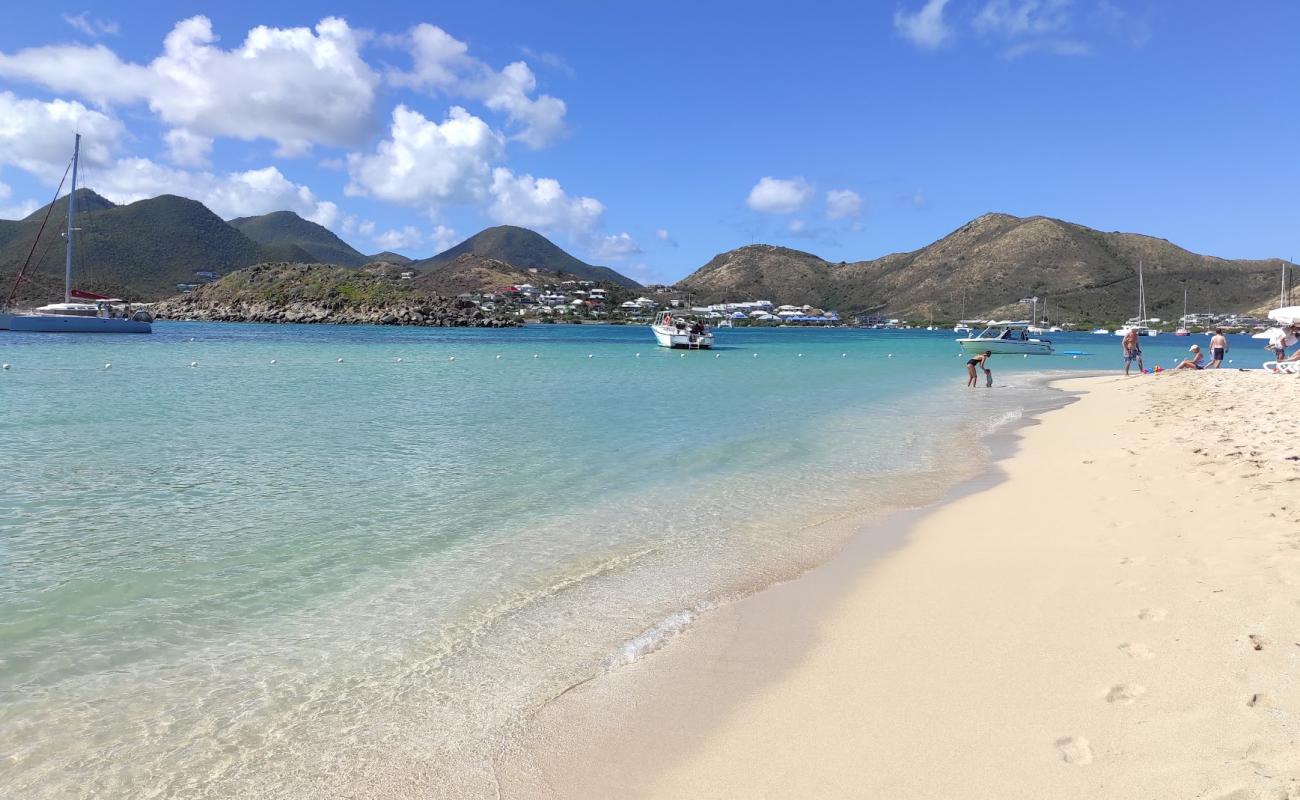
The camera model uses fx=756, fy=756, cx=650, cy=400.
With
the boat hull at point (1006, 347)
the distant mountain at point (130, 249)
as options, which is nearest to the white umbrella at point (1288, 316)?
the boat hull at point (1006, 347)

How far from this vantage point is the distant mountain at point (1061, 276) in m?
142

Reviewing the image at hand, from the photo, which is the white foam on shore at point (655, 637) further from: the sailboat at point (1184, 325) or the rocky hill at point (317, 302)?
the sailboat at point (1184, 325)

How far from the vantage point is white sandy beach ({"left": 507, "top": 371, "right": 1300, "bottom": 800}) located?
3.76m

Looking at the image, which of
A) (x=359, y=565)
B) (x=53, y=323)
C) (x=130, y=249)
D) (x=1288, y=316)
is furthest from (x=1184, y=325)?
(x=130, y=249)

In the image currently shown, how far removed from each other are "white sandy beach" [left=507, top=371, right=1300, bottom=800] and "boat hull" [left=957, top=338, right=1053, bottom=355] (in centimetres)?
4553

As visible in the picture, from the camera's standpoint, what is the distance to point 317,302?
449 feet

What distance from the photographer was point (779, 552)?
8305mm

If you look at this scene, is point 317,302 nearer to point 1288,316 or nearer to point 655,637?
point 1288,316

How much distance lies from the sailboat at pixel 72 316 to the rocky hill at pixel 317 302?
195 ft

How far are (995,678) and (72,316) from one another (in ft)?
277

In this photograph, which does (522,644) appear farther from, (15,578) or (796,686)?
(15,578)

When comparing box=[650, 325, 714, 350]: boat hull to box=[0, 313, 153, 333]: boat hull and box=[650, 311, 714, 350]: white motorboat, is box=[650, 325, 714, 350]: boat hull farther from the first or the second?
box=[0, 313, 153, 333]: boat hull

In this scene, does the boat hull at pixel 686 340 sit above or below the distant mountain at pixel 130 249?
below

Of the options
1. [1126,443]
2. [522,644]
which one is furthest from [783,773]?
[1126,443]
